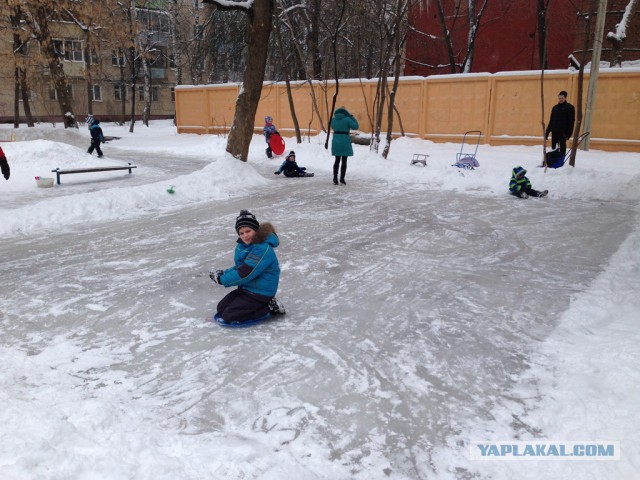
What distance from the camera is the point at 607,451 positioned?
A: 2744mm

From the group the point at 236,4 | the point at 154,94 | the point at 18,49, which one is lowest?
the point at 236,4

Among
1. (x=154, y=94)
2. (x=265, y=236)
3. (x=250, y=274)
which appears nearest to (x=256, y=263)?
(x=250, y=274)

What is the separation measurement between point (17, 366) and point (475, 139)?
1688 cm

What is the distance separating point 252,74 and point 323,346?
9473mm

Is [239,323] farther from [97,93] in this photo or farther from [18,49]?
[97,93]

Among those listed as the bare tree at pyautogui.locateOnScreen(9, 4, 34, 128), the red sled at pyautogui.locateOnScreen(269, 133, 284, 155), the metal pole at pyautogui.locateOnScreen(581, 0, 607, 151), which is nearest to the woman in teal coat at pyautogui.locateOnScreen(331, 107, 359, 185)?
the red sled at pyautogui.locateOnScreen(269, 133, 284, 155)

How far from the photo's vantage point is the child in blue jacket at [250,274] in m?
4.26

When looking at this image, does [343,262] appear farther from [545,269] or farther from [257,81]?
[257,81]

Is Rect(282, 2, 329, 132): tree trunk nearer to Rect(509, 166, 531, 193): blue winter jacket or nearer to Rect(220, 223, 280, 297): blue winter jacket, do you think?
Rect(509, 166, 531, 193): blue winter jacket

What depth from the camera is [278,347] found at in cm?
396

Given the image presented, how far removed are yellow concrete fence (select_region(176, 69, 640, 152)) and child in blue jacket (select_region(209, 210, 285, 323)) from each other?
1459 cm

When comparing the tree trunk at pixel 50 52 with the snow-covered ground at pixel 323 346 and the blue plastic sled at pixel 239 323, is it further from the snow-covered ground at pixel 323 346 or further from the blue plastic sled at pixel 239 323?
the blue plastic sled at pixel 239 323

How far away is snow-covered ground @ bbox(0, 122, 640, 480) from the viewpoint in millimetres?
2738

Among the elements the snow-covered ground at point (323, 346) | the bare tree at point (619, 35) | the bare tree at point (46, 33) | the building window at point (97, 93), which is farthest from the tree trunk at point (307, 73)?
the building window at point (97, 93)
